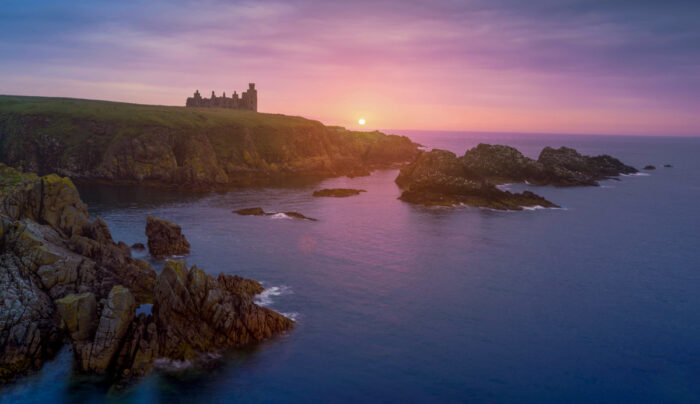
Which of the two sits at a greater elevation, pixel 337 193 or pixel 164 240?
pixel 337 193

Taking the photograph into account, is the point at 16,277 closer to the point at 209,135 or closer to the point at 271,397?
the point at 271,397

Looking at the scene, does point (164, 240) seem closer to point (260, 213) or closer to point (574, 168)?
point (260, 213)

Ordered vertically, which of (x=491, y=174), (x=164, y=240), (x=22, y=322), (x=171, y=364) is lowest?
(x=171, y=364)

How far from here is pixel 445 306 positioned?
46.5m

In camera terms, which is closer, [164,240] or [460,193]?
[164,240]

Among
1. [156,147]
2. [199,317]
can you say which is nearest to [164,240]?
[199,317]

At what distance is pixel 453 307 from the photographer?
152 feet

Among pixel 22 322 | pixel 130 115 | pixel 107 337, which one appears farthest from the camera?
pixel 130 115

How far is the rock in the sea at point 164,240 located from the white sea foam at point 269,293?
17.6 metres

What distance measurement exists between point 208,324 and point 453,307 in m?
23.5

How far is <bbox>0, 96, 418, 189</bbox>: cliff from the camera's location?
124 m

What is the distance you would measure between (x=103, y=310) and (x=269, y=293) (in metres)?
17.3

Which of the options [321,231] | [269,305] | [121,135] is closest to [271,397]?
[269,305]

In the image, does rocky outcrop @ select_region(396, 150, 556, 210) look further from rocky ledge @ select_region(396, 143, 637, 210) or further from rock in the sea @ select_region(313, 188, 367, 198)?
rock in the sea @ select_region(313, 188, 367, 198)
